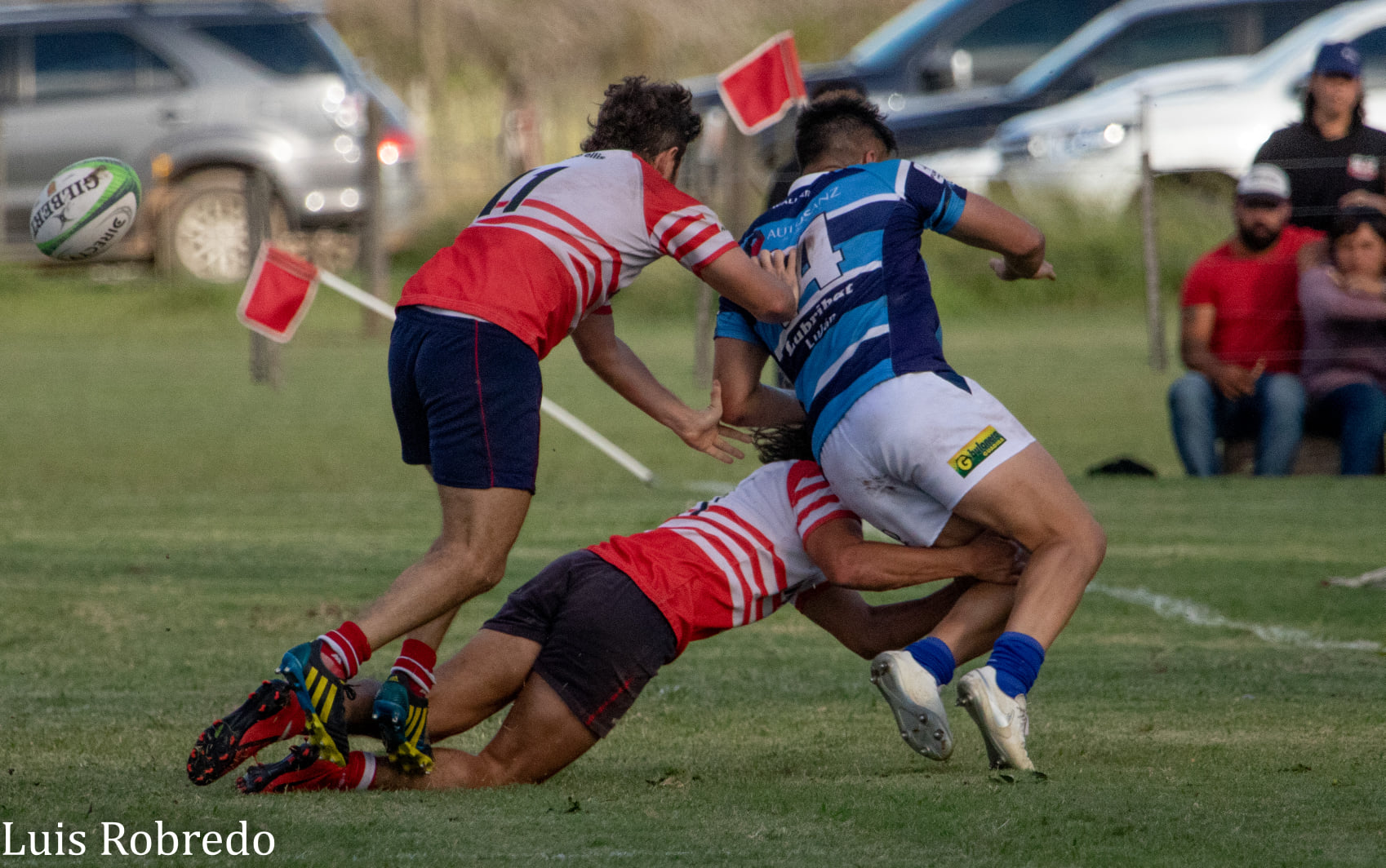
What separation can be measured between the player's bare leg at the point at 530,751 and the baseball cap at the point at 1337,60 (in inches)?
293

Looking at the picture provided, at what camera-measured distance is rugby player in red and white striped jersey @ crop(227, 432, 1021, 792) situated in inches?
176

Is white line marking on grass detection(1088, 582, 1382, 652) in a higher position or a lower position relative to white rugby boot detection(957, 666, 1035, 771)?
lower

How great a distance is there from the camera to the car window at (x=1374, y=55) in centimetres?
1564

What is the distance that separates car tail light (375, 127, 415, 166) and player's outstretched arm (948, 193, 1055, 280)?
1261cm

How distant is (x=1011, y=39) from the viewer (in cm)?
1777

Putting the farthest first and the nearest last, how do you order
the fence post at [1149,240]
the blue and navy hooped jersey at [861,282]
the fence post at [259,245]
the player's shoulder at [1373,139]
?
the fence post at [259,245] → the fence post at [1149,240] → the player's shoulder at [1373,139] → the blue and navy hooped jersey at [861,282]

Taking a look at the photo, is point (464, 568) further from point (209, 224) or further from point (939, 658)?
point (209, 224)

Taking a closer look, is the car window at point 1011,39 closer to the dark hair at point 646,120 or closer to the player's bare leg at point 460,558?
the dark hair at point 646,120

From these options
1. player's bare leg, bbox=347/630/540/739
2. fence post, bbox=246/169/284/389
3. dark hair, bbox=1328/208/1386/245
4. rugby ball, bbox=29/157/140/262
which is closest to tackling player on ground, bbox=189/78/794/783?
player's bare leg, bbox=347/630/540/739

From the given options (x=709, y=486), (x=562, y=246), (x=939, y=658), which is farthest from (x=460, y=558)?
(x=709, y=486)

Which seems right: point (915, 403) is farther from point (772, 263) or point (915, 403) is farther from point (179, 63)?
point (179, 63)

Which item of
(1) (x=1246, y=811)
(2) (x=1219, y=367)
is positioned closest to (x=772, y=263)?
(1) (x=1246, y=811)

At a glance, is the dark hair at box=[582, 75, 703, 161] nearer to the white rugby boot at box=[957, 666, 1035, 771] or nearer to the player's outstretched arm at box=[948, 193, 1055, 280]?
the player's outstretched arm at box=[948, 193, 1055, 280]
